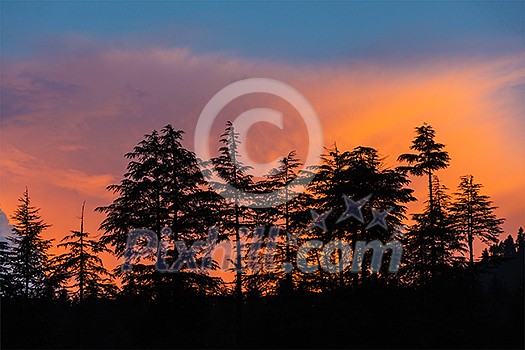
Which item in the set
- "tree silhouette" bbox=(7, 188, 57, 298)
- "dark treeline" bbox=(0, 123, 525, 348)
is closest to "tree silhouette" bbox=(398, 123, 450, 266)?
"dark treeline" bbox=(0, 123, 525, 348)

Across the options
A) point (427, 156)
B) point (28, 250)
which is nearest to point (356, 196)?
point (427, 156)

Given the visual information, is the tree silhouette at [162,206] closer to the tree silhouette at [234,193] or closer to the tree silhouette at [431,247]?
the tree silhouette at [234,193]

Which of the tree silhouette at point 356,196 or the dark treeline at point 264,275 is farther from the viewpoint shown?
the tree silhouette at point 356,196

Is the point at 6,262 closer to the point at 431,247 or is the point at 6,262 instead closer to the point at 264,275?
the point at 264,275

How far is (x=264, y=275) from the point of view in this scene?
3544 centimetres

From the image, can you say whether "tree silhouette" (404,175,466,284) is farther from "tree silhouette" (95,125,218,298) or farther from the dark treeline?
"tree silhouette" (95,125,218,298)

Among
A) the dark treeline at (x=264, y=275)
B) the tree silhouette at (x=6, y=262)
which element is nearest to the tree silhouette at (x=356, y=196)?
the dark treeline at (x=264, y=275)

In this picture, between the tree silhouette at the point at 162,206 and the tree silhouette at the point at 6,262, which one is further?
the tree silhouette at the point at 6,262

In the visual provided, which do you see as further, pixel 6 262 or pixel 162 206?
pixel 6 262

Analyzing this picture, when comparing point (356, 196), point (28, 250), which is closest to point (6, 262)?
point (28, 250)

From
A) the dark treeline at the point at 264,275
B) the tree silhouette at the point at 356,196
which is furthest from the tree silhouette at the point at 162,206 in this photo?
the tree silhouette at the point at 356,196

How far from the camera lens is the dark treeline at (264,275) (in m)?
23.4

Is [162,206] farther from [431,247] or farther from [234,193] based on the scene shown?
[431,247]

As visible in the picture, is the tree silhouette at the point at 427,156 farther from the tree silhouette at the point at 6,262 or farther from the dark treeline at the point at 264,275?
the tree silhouette at the point at 6,262
